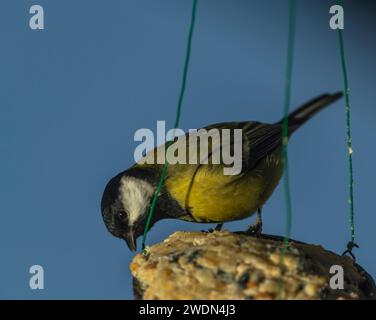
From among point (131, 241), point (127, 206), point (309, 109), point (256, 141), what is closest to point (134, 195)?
Answer: point (127, 206)

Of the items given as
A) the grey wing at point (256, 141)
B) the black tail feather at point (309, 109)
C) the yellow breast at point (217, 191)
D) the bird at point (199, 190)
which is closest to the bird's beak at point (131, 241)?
the bird at point (199, 190)

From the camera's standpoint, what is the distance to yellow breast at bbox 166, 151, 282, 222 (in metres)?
2.52

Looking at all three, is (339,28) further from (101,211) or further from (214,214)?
(101,211)

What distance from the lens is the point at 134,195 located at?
2553 mm

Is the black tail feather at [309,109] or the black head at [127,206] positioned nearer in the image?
the black tail feather at [309,109]

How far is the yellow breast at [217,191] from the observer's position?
8.27ft

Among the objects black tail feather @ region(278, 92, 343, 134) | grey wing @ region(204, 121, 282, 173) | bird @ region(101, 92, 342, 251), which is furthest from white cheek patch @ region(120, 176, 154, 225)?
black tail feather @ region(278, 92, 343, 134)

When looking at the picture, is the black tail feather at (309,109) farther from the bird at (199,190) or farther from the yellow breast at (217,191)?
the yellow breast at (217,191)

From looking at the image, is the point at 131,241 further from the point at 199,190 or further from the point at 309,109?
the point at 309,109

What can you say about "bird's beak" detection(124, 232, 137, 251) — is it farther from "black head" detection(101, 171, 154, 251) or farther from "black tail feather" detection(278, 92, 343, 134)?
"black tail feather" detection(278, 92, 343, 134)

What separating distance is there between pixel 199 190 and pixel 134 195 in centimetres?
21
